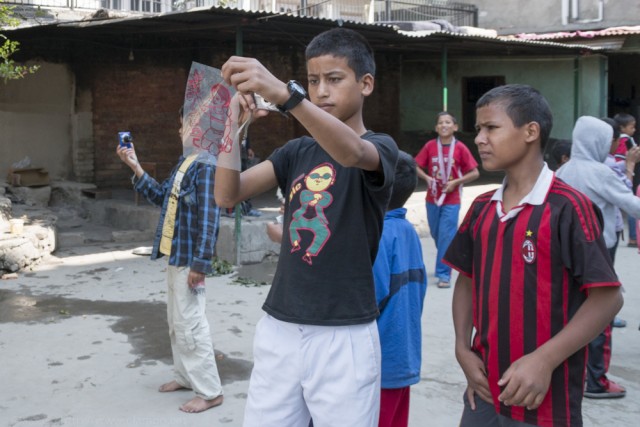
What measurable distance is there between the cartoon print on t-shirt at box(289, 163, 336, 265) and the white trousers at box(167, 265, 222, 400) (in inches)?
77.2

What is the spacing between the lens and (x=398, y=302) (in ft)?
9.57

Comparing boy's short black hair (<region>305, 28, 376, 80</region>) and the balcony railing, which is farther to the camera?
the balcony railing

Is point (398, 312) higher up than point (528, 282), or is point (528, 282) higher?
point (528, 282)

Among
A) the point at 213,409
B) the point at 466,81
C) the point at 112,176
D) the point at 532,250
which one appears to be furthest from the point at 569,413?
the point at 466,81

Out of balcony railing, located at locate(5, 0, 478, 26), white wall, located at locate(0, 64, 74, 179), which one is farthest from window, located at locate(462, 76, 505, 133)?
white wall, located at locate(0, 64, 74, 179)

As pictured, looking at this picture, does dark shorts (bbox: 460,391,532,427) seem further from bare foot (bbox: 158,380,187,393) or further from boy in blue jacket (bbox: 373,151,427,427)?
bare foot (bbox: 158,380,187,393)

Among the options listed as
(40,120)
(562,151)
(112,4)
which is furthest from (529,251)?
(112,4)

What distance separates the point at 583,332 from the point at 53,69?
37.3 ft

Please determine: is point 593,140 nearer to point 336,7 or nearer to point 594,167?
point 594,167

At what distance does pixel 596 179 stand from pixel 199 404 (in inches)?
104

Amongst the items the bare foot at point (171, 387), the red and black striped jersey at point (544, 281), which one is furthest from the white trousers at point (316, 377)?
the bare foot at point (171, 387)

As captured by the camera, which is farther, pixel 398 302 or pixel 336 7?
pixel 336 7

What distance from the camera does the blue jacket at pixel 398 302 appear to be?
288cm

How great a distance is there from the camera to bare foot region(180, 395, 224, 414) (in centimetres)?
438
